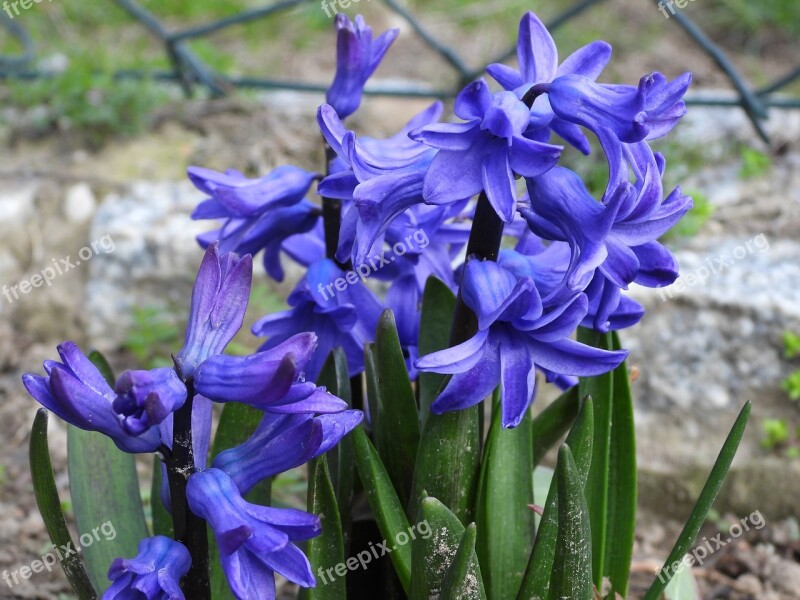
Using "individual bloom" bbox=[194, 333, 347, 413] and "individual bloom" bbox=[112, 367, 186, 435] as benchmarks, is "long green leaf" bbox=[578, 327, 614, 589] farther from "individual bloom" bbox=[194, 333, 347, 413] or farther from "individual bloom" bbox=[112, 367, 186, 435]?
"individual bloom" bbox=[112, 367, 186, 435]

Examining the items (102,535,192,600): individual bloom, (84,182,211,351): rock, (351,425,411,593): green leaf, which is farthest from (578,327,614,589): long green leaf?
(84,182,211,351): rock

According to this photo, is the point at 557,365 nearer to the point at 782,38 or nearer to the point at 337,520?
the point at 337,520

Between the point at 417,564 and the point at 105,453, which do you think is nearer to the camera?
the point at 417,564

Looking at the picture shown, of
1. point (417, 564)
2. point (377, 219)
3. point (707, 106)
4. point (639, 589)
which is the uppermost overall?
point (377, 219)

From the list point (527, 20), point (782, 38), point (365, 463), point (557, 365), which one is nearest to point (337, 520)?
point (365, 463)

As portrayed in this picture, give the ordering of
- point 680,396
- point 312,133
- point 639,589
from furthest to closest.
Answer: point 312,133, point 680,396, point 639,589
